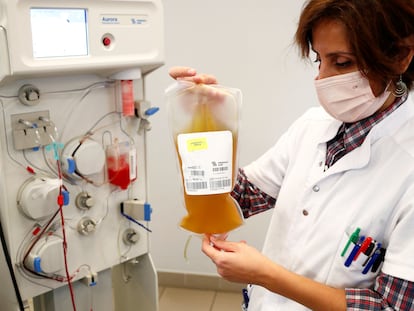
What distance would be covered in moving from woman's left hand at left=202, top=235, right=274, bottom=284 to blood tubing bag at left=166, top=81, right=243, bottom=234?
0.05 m

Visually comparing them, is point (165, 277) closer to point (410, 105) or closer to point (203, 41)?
point (203, 41)

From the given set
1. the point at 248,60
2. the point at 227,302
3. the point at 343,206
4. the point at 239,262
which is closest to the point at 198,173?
the point at 239,262

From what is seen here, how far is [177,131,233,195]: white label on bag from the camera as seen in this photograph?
39.7 inches

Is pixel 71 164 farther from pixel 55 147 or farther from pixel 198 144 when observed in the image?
pixel 198 144

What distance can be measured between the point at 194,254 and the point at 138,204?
1.39 meters

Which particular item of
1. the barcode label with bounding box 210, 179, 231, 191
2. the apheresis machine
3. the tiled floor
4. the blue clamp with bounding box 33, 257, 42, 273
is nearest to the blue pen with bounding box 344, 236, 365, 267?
the barcode label with bounding box 210, 179, 231, 191

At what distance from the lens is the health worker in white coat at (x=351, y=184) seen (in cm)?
90

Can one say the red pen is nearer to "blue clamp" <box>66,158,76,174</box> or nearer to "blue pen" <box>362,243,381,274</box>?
"blue pen" <box>362,243,381,274</box>

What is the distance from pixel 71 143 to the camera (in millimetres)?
1171

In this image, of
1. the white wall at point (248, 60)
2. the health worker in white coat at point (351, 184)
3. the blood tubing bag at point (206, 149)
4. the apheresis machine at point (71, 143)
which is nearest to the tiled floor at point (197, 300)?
the white wall at point (248, 60)

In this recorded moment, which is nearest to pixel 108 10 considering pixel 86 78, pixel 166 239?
pixel 86 78

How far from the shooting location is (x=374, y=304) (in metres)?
0.93

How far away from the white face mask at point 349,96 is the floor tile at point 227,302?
1.78 metres

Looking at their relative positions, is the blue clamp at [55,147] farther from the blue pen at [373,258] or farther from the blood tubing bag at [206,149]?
the blue pen at [373,258]
